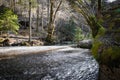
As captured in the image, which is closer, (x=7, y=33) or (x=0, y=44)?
(x=0, y=44)

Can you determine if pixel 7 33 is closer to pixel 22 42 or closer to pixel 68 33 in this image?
pixel 22 42

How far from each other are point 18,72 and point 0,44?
488 inches

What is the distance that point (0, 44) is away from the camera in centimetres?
2027

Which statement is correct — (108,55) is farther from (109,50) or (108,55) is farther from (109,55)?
(109,50)

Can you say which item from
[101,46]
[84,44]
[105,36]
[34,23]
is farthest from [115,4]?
[34,23]

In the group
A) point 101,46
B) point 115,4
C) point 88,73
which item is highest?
point 115,4

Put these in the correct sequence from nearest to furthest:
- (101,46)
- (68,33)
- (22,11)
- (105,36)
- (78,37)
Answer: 1. (101,46)
2. (105,36)
3. (78,37)
4. (68,33)
5. (22,11)

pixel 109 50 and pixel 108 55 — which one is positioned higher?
pixel 109 50

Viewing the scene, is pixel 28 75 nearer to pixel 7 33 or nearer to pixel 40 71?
pixel 40 71

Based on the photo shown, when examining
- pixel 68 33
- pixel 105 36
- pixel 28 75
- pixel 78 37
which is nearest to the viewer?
pixel 105 36

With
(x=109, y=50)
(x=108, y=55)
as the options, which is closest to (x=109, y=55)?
(x=108, y=55)

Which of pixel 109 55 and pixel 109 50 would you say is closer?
pixel 109 55

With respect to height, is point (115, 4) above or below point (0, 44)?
above

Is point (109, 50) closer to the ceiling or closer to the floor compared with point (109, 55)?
closer to the ceiling
